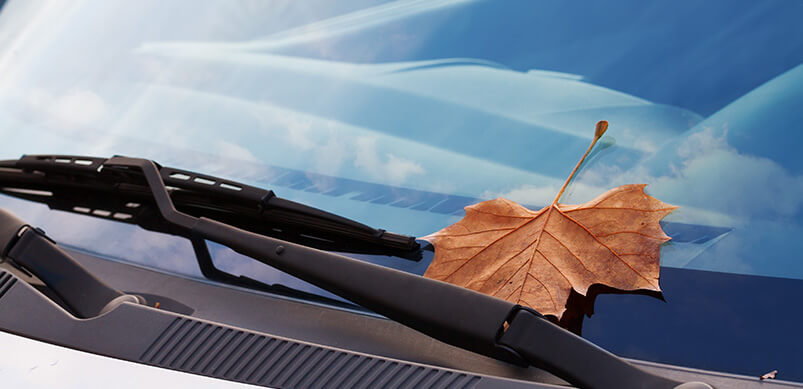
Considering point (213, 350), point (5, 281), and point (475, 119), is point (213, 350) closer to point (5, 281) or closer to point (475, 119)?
point (5, 281)

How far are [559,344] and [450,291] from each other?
152 mm

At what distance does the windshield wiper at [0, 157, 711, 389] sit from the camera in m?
0.70

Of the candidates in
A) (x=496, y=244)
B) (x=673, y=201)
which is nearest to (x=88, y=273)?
(x=496, y=244)

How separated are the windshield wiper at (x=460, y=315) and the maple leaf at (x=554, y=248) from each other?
0.11 metres

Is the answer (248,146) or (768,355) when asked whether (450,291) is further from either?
(248,146)

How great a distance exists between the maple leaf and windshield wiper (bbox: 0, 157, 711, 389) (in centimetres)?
11

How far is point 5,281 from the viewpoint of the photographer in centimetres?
89

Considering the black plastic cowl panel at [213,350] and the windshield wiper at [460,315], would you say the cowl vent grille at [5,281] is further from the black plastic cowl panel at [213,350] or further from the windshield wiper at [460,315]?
the windshield wiper at [460,315]

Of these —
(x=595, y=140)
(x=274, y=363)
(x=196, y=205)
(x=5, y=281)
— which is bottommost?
(x=274, y=363)

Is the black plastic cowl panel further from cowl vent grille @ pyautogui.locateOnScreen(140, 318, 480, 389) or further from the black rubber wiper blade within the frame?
the black rubber wiper blade

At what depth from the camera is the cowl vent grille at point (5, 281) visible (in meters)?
0.88

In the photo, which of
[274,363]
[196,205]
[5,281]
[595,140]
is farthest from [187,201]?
[595,140]

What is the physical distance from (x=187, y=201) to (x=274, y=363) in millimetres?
468

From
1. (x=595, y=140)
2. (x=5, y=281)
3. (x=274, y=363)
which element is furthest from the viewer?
(x=595, y=140)
